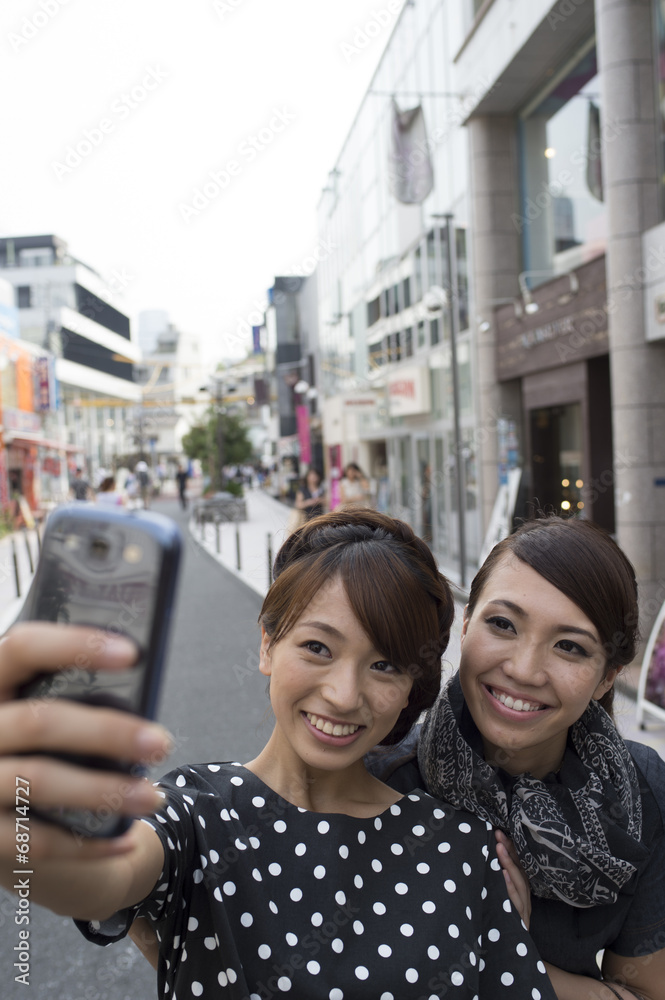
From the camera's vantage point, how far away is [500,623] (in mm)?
1534

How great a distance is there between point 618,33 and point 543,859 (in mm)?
8779

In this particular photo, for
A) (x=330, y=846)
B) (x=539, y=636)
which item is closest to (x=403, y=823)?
(x=330, y=846)

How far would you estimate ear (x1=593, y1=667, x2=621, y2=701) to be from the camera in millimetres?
1620

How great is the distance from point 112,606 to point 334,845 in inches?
35.2

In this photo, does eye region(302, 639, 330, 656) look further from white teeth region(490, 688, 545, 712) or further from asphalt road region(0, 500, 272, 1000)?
white teeth region(490, 688, 545, 712)

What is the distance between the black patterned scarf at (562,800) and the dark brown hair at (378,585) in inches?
4.4

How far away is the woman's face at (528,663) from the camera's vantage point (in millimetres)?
1469

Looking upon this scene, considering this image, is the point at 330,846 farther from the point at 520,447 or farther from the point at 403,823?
the point at 520,447

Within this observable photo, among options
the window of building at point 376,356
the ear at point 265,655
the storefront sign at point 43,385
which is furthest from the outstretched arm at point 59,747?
the storefront sign at point 43,385

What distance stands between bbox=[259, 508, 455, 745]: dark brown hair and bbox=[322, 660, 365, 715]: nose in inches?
2.5

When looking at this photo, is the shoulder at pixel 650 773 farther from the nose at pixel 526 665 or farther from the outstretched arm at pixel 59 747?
the outstretched arm at pixel 59 747

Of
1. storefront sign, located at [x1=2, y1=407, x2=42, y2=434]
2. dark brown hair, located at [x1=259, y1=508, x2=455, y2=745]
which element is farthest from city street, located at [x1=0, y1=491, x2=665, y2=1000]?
storefront sign, located at [x1=2, y1=407, x2=42, y2=434]

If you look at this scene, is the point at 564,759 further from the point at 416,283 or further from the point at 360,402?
the point at 360,402

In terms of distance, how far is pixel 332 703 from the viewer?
1.28m
